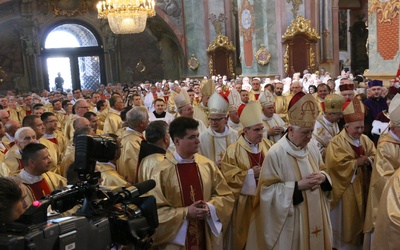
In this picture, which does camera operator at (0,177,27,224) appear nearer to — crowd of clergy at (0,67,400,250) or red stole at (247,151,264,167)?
crowd of clergy at (0,67,400,250)

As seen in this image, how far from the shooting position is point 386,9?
938cm

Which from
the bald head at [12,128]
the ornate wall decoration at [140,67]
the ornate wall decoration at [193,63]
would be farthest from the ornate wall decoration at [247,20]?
the bald head at [12,128]

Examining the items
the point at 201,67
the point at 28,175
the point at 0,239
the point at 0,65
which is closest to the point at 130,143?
the point at 28,175

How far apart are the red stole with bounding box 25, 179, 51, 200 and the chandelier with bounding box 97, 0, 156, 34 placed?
1165 centimetres

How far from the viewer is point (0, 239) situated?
6.41 feet

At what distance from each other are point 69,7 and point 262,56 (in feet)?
45.7

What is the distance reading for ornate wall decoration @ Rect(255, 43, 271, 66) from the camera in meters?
18.0

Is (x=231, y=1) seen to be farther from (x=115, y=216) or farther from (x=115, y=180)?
(x=115, y=216)

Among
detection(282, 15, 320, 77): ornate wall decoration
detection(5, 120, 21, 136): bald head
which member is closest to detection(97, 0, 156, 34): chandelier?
detection(282, 15, 320, 77): ornate wall decoration

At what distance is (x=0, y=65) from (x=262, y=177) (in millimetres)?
25104

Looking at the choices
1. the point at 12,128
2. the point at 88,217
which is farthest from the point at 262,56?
the point at 88,217

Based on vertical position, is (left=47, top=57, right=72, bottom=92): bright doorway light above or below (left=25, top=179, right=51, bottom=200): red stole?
above

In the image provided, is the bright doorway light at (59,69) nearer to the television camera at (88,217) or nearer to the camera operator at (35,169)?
the camera operator at (35,169)

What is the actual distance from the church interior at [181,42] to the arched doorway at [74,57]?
0.19ft
